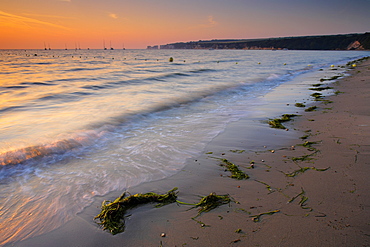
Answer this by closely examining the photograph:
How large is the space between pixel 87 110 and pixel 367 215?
28.2 feet

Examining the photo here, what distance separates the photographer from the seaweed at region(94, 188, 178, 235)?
101 inches

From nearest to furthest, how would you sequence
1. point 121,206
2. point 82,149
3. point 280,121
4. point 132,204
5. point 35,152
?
point 121,206 < point 132,204 < point 35,152 < point 82,149 < point 280,121

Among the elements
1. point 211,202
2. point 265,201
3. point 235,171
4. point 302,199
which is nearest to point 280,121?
point 235,171

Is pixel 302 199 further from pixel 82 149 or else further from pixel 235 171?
pixel 82 149

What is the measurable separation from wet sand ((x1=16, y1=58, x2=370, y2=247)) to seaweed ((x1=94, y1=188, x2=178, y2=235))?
0.08 meters

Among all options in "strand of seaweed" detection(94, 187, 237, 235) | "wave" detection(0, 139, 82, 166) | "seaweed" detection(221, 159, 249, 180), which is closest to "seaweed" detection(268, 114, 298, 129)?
"seaweed" detection(221, 159, 249, 180)

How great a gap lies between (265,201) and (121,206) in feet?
5.76

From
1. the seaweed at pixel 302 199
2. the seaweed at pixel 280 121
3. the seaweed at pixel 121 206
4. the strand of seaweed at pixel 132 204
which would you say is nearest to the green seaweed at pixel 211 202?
the strand of seaweed at pixel 132 204

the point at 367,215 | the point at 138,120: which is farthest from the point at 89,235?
the point at 138,120

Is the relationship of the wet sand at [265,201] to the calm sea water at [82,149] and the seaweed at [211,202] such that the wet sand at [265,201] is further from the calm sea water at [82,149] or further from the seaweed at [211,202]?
the calm sea water at [82,149]

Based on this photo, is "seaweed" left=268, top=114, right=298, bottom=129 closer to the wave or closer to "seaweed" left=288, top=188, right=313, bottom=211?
"seaweed" left=288, top=188, right=313, bottom=211

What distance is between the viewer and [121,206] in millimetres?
2822

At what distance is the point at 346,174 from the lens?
3.35m

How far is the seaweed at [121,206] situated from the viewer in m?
2.56
